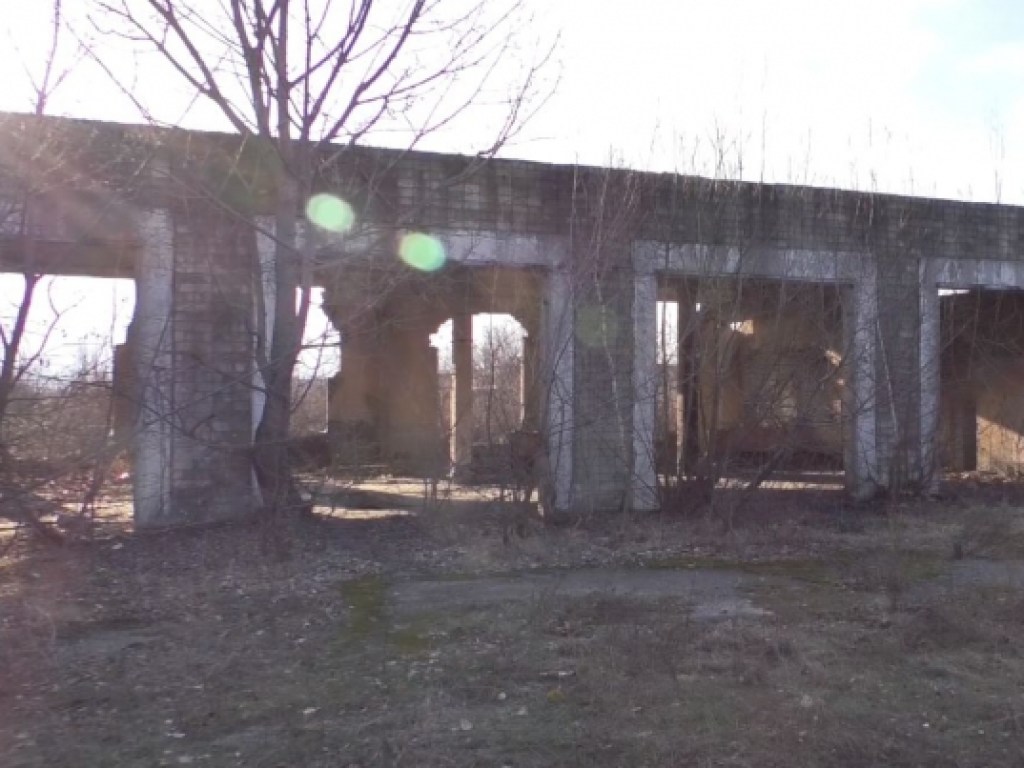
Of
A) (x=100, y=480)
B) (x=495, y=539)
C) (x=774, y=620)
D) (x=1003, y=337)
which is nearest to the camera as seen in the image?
(x=100, y=480)

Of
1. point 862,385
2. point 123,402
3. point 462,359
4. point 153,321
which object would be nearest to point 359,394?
point 462,359

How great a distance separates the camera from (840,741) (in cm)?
410

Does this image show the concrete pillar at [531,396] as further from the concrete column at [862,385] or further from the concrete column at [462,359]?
the concrete column at [462,359]

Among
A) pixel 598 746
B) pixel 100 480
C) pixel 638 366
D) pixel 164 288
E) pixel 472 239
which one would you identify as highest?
pixel 472 239

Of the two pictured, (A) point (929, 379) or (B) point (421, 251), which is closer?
(B) point (421, 251)

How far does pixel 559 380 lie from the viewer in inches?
412

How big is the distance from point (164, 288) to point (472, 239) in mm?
3276

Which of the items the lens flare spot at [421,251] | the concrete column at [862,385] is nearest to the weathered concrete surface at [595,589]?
the lens flare spot at [421,251]

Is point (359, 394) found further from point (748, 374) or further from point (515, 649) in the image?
point (515, 649)

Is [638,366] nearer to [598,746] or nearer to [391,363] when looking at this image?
[598,746]

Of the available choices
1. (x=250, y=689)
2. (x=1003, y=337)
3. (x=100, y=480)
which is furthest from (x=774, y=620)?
(x=1003, y=337)

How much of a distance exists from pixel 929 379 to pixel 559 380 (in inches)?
213

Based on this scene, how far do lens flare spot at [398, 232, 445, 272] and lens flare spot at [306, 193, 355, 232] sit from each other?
846 millimetres

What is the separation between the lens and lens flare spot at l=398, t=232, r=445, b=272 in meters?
10.3
